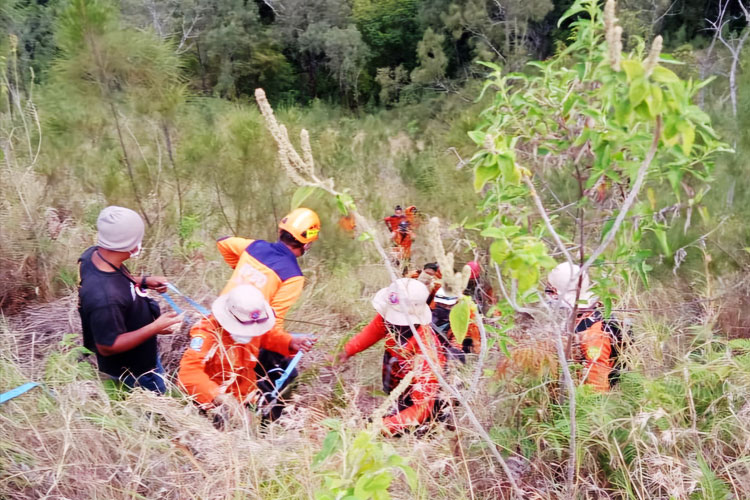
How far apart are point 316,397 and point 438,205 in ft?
10.4

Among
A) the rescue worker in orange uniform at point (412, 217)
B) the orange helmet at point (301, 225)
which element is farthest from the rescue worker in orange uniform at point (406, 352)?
the rescue worker in orange uniform at point (412, 217)

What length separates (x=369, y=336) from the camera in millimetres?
2721

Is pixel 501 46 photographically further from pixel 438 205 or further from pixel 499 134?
pixel 499 134

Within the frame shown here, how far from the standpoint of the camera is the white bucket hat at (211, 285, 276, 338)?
241cm

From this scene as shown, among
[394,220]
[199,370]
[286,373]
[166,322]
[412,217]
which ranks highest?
[166,322]

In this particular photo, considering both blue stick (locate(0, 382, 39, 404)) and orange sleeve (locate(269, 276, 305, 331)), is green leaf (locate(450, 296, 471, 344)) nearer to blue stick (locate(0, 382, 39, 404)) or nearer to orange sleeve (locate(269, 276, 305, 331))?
orange sleeve (locate(269, 276, 305, 331))

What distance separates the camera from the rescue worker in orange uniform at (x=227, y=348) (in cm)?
240

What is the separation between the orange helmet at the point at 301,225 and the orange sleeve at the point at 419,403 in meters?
1.03

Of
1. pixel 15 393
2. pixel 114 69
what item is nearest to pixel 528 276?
pixel 15 393

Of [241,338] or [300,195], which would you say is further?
[241,338]

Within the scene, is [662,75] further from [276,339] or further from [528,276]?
[276,339]

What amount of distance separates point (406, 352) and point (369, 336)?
1.10 feet

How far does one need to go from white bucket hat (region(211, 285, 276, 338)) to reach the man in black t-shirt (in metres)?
0.19

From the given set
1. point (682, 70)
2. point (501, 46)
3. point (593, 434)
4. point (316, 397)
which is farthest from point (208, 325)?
point (501, 46)
